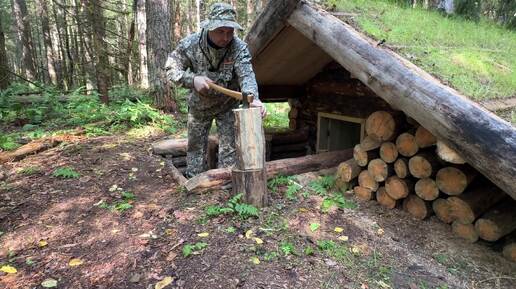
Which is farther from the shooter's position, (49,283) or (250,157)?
(250,157)

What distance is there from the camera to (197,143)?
5090mm

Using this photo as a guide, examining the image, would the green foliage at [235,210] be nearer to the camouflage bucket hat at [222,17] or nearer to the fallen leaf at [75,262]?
the fallen leaf at [75,262]

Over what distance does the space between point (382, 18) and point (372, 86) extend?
1879 mm

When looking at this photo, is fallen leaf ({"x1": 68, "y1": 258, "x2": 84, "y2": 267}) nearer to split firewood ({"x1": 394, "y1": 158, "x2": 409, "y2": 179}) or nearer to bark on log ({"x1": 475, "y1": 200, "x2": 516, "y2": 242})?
split firewood ({"x1": 394, "y1": 158, "x2": 409, "y2": 179})

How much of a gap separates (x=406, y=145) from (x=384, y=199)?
73 centimetres

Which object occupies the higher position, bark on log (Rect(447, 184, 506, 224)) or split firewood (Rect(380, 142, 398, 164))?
split firewood (Rect(380, 142, 398, 164))

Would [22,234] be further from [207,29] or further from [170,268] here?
[207,29]

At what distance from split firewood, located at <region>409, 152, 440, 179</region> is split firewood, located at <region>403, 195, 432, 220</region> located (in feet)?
1.07

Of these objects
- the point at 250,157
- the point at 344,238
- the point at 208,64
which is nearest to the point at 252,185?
the point at 250,157

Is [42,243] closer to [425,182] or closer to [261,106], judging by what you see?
[261,106]

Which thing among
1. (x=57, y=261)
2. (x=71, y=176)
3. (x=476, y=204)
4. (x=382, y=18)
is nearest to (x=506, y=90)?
(x=476, y=204)

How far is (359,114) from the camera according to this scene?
245 inches

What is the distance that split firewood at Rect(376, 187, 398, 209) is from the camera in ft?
13.9

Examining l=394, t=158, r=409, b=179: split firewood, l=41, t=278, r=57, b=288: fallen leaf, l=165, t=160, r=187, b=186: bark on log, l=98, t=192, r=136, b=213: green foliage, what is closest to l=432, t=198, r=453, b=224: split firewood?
l=394, t=158, r=409, b=179: split firewood
